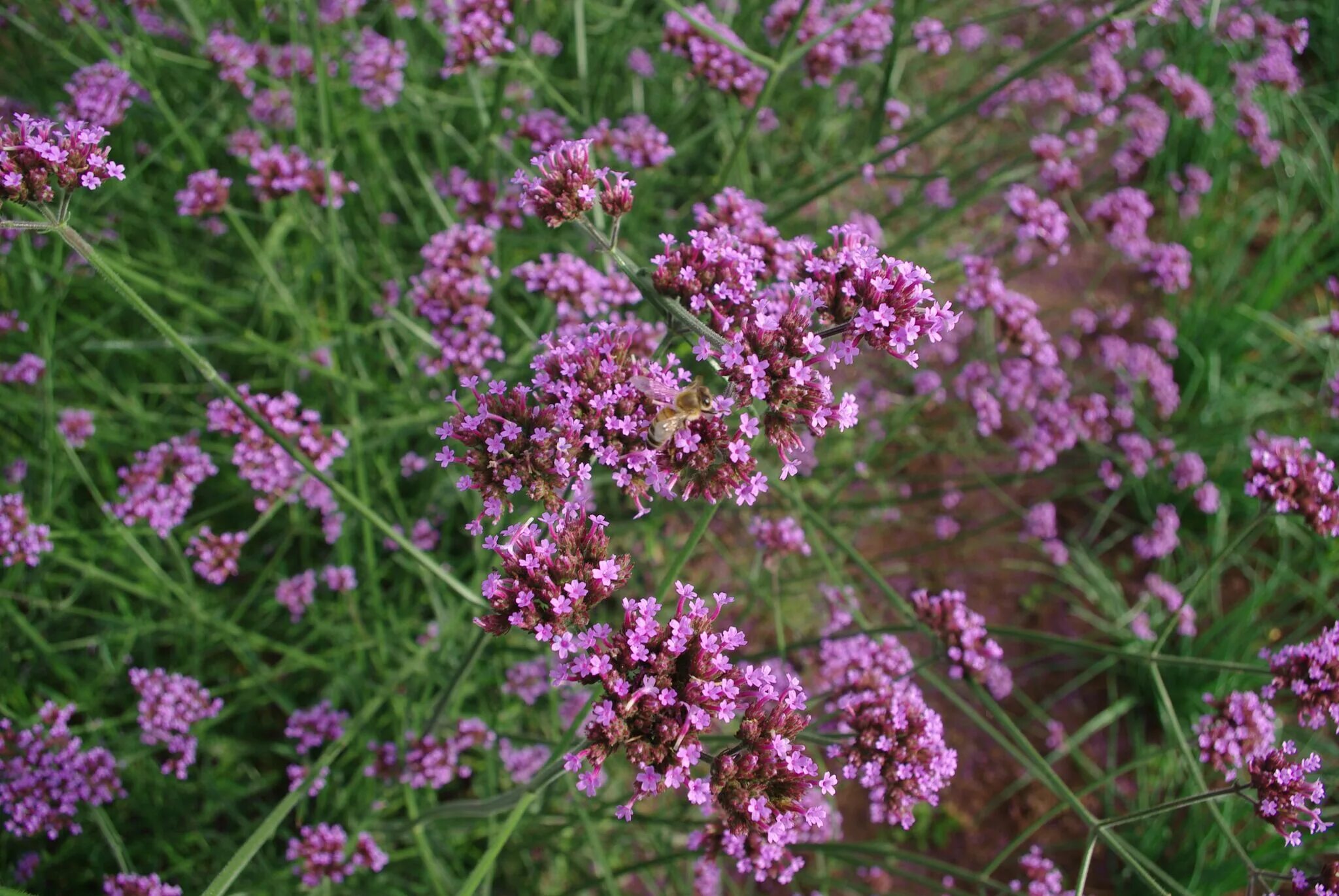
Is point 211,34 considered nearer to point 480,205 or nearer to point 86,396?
point 480,205

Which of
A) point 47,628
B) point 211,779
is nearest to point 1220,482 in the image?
point 211,779

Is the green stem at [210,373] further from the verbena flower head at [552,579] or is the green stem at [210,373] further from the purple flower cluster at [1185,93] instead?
the purple flower cluster at [1185,93]

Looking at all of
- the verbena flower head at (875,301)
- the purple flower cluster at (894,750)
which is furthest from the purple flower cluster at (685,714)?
the verbena flower head at (875,301)

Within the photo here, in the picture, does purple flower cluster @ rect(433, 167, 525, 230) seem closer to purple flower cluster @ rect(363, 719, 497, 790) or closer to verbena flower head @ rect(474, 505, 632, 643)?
verbena flower head @ rect(474, 505, 632, 643)

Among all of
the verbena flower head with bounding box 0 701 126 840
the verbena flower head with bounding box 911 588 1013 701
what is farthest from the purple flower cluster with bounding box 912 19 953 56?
the verbena flower head with bounding box 0 701 126 840

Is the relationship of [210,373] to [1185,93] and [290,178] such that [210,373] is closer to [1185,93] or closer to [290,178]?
[290,178]
